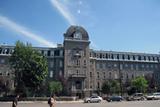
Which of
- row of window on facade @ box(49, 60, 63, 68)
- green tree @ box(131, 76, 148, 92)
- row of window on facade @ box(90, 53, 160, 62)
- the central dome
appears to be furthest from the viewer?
row of window on facade @ box(90, 53, 160, 62)

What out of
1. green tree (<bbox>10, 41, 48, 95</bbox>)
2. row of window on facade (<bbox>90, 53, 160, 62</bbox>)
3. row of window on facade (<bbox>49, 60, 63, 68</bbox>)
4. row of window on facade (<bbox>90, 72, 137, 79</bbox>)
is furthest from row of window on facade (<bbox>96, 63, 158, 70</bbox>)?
green tree (<bbox>10, 41, 48, 95</bbox>)

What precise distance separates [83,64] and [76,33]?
403 inches

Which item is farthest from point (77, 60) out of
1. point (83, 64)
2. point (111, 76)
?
point (111, 76)

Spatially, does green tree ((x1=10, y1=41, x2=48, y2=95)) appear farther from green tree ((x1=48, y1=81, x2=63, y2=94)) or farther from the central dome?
the central dome

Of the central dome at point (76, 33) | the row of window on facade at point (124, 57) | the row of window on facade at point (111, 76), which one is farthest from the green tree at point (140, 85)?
the central dome at point (76, 33)

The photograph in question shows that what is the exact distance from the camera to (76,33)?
84.1m

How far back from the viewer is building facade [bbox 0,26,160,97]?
8181 cm

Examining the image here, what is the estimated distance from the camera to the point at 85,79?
3236 inches

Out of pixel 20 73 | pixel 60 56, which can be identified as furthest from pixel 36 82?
pixel 60 56

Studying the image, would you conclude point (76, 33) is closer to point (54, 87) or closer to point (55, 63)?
point (55, 63)

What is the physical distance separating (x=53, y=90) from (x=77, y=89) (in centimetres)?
1085

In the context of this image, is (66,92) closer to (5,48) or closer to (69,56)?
(69,56)

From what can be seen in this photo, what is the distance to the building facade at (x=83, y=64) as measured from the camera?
81.8m

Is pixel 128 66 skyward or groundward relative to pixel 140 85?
skyward
